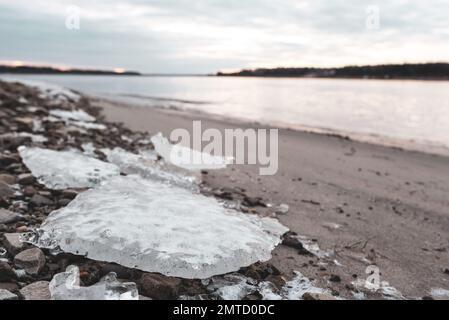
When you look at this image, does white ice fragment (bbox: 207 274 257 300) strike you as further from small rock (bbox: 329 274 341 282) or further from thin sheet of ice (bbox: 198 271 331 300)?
small rock (bbox: 329 274 341 282)

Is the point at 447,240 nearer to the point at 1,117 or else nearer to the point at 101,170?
the point at 101,170

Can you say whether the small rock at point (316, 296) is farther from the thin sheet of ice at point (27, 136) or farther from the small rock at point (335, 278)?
the thin sheet of ice at point (27, 136)

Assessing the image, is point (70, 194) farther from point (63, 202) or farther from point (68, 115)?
point (68, 115)

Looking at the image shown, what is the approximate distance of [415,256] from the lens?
426 centimetres

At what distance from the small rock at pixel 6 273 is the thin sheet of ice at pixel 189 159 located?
4.06m

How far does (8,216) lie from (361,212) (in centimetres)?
432

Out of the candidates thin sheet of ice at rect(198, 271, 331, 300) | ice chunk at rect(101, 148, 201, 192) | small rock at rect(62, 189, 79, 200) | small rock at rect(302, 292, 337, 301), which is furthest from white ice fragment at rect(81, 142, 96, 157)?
small rock at rect(302, 292, 337, 301)

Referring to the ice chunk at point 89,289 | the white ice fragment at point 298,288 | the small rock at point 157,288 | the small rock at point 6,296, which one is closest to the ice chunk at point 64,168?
the ice chunk at point 89,289

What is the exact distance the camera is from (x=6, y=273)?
2879 millimetres

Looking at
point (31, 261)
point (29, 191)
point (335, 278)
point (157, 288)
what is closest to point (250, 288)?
point (157, 288)

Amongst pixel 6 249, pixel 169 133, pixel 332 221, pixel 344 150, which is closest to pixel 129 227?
pixel 6 249

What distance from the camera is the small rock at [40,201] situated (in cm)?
436

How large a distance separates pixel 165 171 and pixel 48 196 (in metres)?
2.11

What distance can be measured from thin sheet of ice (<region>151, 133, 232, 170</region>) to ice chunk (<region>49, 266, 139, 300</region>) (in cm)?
397
